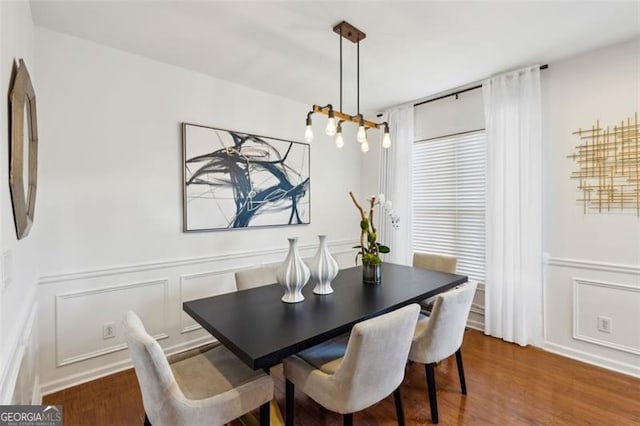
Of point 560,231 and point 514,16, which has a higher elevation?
point 514,16

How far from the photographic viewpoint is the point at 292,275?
6.17 feet

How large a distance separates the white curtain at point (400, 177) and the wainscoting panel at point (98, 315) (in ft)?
8.84

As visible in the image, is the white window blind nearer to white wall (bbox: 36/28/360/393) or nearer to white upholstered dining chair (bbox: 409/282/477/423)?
white upholstered dining chair (bbox: 409/282/477/423)

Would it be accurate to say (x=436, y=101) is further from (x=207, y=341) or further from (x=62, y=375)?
(x=62, y=375)

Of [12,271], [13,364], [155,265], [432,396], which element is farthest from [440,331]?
[155,265]

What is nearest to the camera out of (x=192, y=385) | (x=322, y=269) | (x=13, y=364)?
(x=13, y=364)

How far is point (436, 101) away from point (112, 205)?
345 centimetres

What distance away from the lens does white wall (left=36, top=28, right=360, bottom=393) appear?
85.4 inches

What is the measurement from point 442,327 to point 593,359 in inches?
70.7

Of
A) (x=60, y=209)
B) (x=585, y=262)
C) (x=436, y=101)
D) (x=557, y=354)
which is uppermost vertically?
(x=436, y=101)

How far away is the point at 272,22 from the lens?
6.89 feet

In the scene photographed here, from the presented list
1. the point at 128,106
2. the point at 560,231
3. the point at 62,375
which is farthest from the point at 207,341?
the point at 560,231

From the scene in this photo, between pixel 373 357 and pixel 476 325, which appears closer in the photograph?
pixel 373 357

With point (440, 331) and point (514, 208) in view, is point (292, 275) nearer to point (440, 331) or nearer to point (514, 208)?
point (440, 331)
